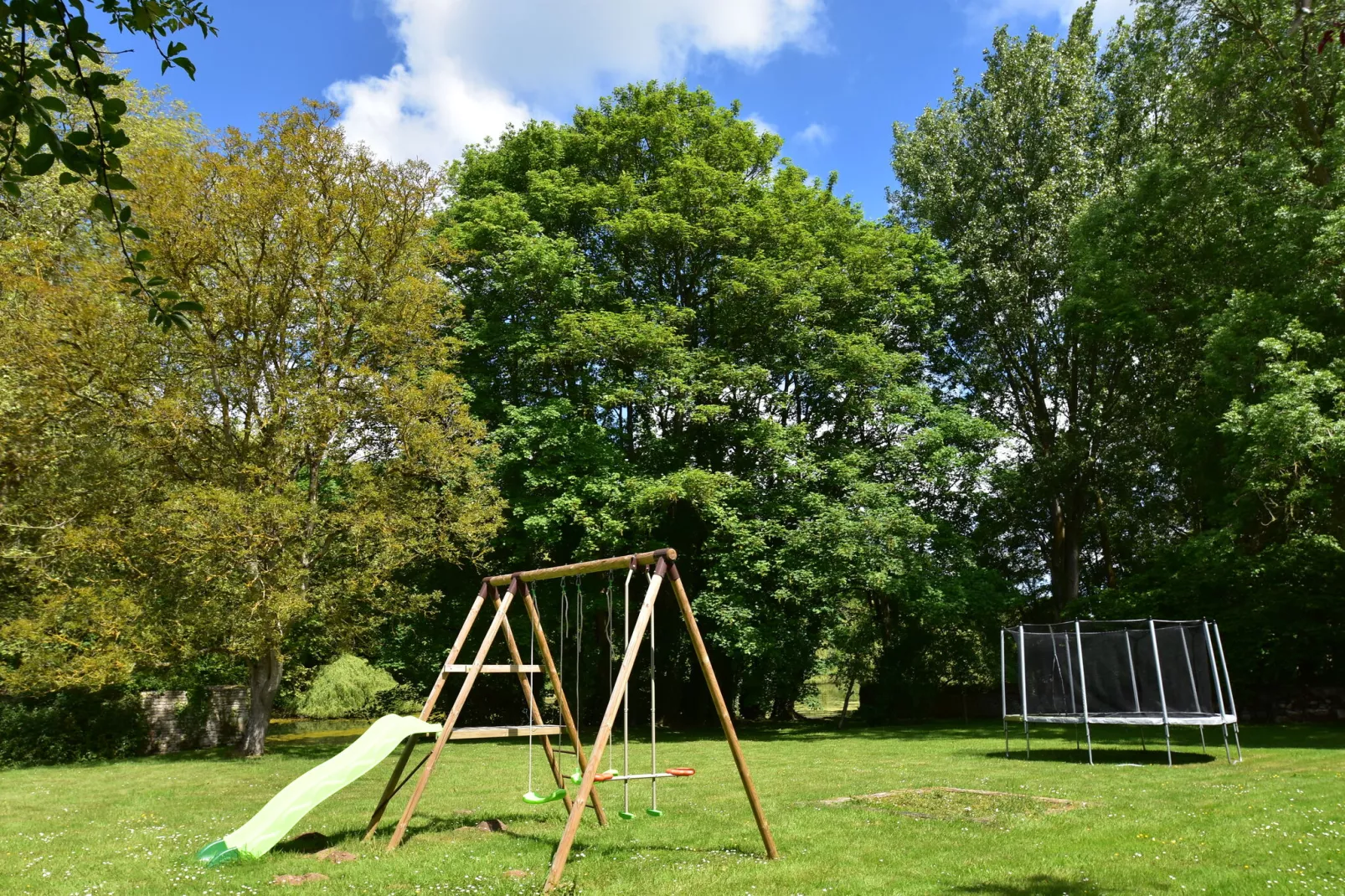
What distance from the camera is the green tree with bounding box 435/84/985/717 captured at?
23375 millimetres

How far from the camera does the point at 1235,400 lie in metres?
17.8

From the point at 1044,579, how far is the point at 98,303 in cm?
2994

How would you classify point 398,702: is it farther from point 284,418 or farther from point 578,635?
point 578,635

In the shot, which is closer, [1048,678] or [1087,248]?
[1048,678]

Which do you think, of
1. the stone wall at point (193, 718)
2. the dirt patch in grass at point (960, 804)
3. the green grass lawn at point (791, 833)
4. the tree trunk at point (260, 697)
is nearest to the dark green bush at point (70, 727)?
the stone wall at point (193, 718)

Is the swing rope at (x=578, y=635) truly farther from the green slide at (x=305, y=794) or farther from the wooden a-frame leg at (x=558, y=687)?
the green slide at (x=305, y=794)

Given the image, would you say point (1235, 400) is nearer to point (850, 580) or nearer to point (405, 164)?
point (850, 580)

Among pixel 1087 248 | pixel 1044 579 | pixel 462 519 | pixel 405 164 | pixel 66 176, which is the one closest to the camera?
pixel 66 176

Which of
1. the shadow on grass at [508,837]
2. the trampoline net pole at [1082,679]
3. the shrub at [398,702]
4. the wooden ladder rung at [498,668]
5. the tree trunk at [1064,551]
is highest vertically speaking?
the tree trunk at [1064,551]

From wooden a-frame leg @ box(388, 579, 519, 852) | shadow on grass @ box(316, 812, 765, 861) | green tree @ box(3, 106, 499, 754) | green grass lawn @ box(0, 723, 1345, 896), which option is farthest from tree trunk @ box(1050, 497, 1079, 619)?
wooden a-frame leg @ box(388, 579, 519, 852)

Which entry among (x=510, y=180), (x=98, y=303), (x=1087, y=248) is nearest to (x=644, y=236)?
(x=510, y=180)

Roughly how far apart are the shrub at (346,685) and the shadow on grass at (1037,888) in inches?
920

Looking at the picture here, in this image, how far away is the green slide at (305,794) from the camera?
7.06 m

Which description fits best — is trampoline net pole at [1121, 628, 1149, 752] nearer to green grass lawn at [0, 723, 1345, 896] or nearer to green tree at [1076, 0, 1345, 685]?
green grass lawn at [0, 723, 1345, 896]
